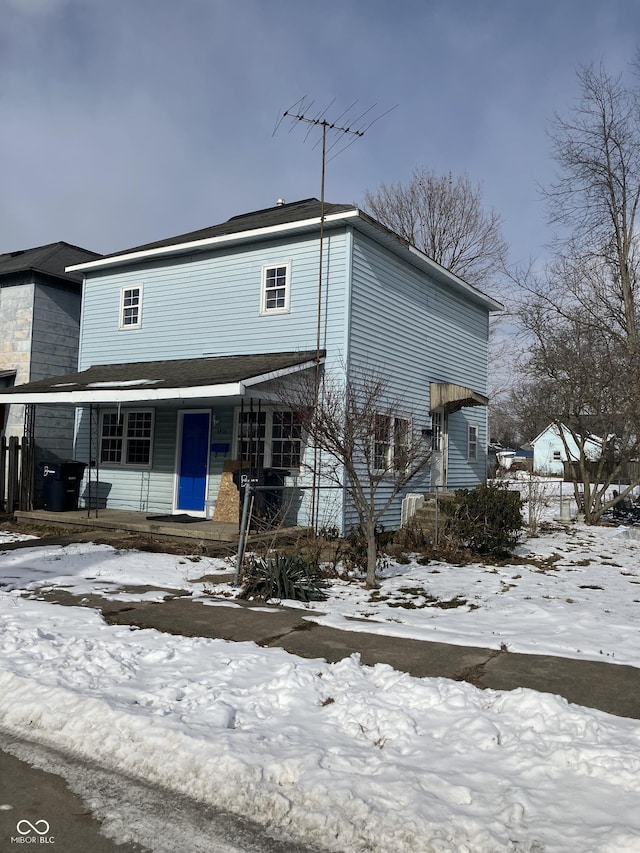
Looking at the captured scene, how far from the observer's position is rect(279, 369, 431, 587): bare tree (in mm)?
8570

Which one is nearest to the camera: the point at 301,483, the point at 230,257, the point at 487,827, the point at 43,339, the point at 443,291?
the point at 487,827

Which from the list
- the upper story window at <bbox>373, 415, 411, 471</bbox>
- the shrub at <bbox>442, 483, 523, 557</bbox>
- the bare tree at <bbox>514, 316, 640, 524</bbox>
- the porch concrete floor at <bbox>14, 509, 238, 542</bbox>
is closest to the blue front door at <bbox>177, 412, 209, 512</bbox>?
the porch concrete floor at <bbox>14, 509, 238, 542</bbox>

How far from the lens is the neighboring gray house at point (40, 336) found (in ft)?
58.2

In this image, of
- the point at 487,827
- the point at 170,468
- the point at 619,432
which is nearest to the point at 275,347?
the point at 170,468

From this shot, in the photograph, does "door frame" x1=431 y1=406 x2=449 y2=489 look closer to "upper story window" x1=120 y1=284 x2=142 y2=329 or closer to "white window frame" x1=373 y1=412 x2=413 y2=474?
"white window frame" x1=373 y1=412 x2=413 y2=474

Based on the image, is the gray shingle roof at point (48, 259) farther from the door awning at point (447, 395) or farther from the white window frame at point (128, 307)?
the door awning at point (447, 395)

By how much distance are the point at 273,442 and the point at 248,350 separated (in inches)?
82.2

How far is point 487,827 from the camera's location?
118 inches

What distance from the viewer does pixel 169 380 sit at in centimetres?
1234

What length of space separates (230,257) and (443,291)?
5570 mm

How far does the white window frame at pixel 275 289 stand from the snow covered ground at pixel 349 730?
8142mm

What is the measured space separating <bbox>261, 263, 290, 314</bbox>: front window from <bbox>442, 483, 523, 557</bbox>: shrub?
5.60 metres

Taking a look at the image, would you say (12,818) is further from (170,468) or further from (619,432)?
(619,432)

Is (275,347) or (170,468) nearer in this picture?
(275,347)
